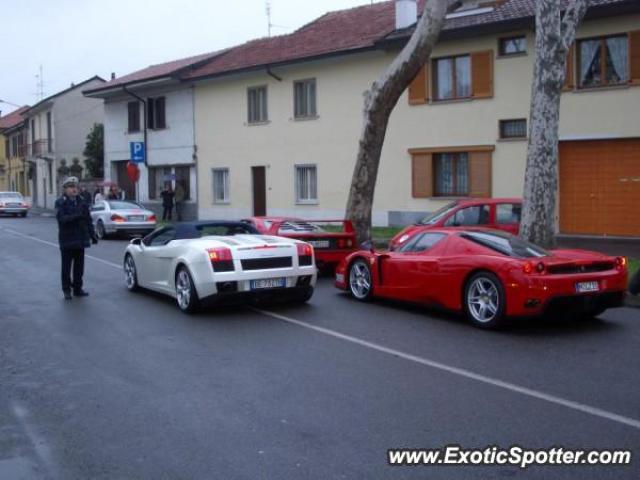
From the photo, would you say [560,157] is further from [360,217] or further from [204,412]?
[204,412]

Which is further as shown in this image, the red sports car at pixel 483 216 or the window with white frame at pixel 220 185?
the window with white frame at pixel 220 185

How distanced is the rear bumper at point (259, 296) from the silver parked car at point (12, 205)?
35.8 m

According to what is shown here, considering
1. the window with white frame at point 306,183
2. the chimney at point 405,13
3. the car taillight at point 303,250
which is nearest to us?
the car taillight at point 303,250

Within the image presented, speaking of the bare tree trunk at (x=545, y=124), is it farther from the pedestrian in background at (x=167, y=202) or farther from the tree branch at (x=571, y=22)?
the pedestrian in background at (x=167, y=202)

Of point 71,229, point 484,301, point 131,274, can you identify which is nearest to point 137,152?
point 131,274

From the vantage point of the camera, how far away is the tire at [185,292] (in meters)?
10.3

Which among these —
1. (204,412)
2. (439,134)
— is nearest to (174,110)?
(439,134)

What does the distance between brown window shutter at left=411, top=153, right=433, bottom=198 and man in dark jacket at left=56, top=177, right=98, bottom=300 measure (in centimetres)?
1405

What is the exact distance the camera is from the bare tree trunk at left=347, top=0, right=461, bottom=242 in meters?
16.6

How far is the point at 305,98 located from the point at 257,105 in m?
2.79

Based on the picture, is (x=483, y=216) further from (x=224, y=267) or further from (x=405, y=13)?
(x=405, y=13)

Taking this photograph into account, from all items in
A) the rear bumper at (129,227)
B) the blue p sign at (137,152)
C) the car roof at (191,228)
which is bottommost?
the rear bumper at (129,227)

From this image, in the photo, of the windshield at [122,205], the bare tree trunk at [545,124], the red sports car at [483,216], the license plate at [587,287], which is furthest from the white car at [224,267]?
the windshield at [122,205]

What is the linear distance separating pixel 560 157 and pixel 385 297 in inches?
488
